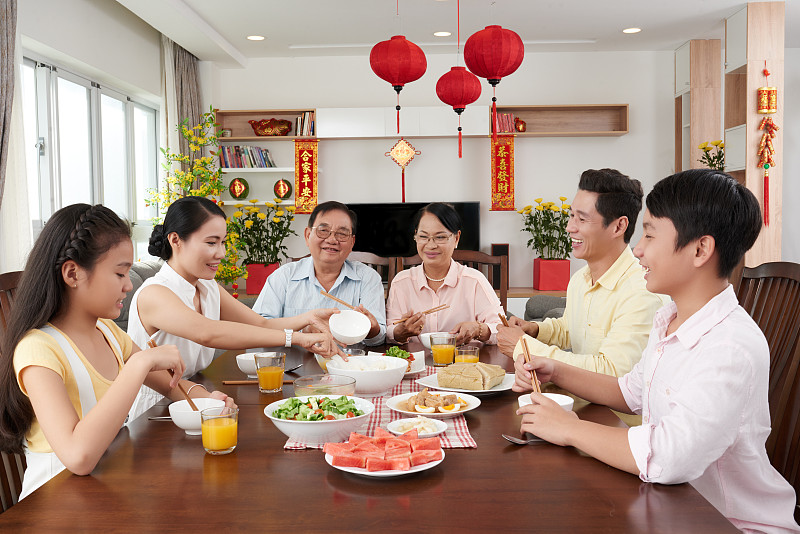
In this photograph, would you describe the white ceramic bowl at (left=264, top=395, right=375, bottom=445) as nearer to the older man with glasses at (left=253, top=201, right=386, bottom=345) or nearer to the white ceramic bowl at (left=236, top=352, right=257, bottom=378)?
the white ceramic bowl at (left=236, top=352, right=257, bottom=378)

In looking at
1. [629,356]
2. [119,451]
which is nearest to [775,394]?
[629,356]

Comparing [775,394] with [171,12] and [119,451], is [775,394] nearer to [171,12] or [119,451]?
[119,451]

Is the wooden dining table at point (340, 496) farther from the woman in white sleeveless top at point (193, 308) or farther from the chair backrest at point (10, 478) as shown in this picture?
the woman in white sleeveless top at point (193, 308)

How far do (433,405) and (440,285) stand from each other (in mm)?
1518

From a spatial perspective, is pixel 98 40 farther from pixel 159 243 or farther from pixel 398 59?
pixel 159 243

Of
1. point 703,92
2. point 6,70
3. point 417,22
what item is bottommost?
point 6,70

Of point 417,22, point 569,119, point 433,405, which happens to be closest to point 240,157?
point 417,22

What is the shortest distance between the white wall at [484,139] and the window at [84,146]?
107cm

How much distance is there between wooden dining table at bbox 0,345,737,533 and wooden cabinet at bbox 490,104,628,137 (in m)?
5.89

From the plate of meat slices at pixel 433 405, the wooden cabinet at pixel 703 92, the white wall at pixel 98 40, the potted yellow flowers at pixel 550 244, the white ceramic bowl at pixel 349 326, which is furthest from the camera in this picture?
the potted yellow flowers at pixel 550 244

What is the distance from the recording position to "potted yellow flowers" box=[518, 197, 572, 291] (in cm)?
654

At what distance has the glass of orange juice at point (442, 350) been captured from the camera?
198 cm

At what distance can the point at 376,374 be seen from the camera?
160 cm

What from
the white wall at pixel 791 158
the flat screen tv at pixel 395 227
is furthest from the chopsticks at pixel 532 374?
the white wall at pixel 791 158
